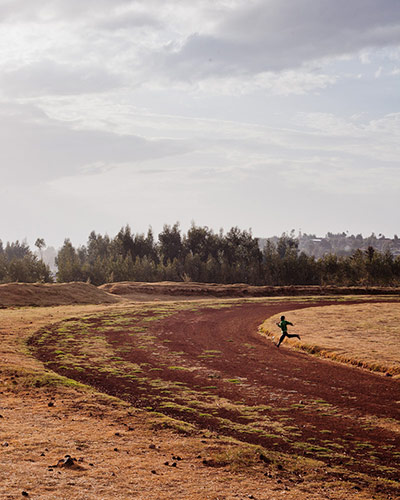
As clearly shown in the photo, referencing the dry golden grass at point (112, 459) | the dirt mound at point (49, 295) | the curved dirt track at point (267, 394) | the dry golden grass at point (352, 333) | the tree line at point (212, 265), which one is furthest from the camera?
the tree line at point (212, 265)

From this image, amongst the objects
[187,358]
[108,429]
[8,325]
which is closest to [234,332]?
[187,358]

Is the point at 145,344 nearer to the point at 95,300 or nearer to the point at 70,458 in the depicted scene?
the point at 70,458

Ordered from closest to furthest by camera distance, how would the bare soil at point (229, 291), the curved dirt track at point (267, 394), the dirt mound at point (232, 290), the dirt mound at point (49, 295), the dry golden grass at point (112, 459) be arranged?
the dry golden grass at point (112, 459), the curved dirt track at point (267, 394), the dirt mound at point (49, 295), the bare soil at point (229, 291), the dirt mound at point (232, 290)

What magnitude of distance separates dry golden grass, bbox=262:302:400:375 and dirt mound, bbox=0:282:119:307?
30806 millimetres

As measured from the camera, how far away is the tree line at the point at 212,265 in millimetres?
107312

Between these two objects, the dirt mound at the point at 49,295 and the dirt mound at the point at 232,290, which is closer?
the dirt mound at the point at 49,295

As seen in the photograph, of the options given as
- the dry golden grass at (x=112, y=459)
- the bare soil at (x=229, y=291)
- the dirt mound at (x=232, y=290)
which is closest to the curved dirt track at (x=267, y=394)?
the dry golden grass at (x=112, y=459)

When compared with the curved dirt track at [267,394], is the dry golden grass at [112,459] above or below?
above

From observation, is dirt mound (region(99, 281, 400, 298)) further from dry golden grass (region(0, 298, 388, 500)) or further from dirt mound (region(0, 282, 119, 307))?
dry golden grass (region(0, 298, 388, 500))

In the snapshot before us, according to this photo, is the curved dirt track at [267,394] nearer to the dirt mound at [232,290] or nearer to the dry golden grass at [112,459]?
the dry golden grass at [112,459]

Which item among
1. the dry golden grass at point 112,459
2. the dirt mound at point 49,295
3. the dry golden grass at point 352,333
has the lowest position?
the dry golden grass at point 352,333

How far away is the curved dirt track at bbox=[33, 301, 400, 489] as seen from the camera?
1412cm

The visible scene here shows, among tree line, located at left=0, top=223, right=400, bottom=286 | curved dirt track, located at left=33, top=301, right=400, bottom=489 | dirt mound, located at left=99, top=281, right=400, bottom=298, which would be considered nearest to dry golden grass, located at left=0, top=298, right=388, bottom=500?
curved dirt track, located at left=33, top=301, right=400, bottom=489

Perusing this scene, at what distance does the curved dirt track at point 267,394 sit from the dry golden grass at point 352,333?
52.7 inches
